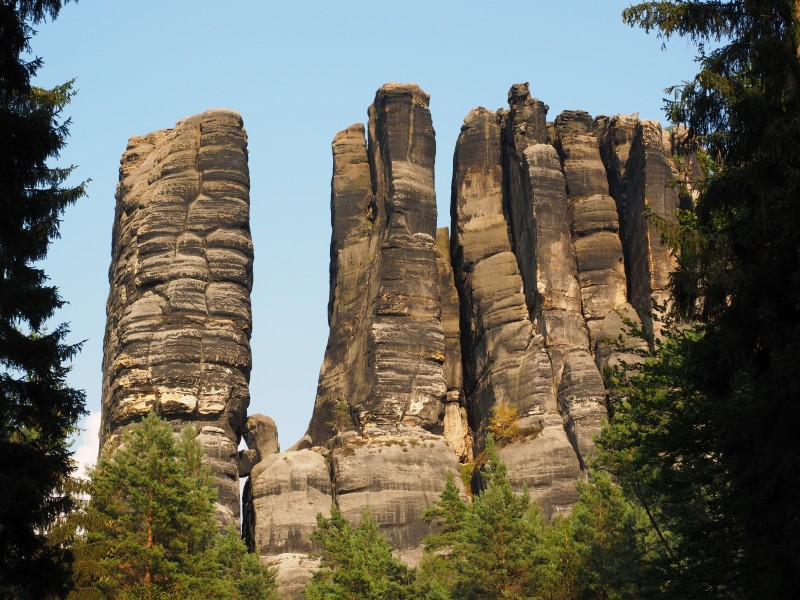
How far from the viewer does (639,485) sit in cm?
4034

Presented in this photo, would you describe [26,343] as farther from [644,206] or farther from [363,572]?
[644,206]

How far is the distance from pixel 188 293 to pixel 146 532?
40.5 m

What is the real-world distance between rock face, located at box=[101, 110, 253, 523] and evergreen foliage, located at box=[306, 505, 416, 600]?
73.9ft

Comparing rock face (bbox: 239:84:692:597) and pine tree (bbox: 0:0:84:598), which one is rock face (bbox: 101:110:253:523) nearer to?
rock face (bbox: 239:84:692:597)

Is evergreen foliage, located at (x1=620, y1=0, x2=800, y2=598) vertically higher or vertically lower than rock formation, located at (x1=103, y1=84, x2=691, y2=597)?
lower

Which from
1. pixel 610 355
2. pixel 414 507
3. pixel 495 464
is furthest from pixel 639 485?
pixel 610 355

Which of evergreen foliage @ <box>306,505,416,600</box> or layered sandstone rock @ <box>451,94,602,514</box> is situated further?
layered sandstone rock @ <box>451,94,602,514</box>

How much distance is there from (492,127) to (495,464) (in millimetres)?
41349

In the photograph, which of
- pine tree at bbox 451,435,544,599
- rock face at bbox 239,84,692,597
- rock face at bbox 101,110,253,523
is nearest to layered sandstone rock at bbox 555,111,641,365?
rock face at bbox 239,84,692,597

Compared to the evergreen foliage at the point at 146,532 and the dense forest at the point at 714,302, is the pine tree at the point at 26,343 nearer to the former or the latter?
the dense forest at the point at 714,302

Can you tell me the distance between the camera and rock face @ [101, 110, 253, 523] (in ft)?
268

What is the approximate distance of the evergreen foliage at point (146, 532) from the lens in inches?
1670

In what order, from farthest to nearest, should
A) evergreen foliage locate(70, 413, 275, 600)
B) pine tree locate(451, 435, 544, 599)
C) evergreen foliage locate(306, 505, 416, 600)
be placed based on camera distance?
pine tree locate(451, 435, 544, 599) → evergreen foliage locate(306, 505, 416, 600) → evergreen foliage locate(70, 413, 275, 600)

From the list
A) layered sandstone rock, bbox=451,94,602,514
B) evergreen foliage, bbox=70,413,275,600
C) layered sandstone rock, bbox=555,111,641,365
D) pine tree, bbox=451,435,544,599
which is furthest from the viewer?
layered sandstone rock, bbox=555,111,641,365
